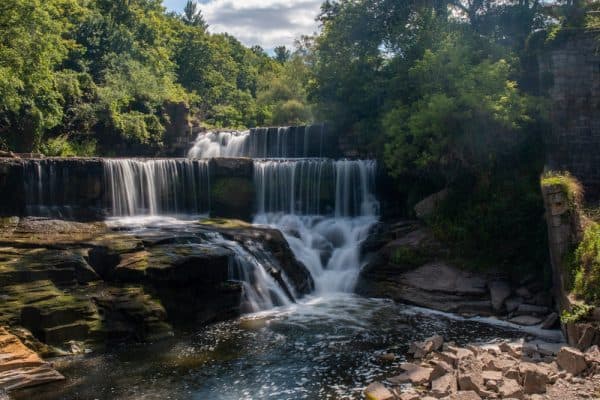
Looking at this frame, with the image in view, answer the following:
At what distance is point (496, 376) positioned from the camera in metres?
11.9

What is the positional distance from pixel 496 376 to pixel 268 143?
23.7 metres

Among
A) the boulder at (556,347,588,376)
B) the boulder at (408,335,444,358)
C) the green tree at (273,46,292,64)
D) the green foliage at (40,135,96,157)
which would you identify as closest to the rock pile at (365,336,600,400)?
the boulder at (556,347,588,376)

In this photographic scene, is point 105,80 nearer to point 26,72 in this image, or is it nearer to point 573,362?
point 26,72

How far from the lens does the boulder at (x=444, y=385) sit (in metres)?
11.6

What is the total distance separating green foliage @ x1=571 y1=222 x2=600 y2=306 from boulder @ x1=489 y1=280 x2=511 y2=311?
3395 millimetres

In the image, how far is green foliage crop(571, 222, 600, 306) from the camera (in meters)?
14.5

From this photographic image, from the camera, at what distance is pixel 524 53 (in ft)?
81.9

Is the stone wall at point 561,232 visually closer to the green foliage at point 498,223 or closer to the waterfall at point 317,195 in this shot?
the green foliage at point 498,223

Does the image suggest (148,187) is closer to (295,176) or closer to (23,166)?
(23,166)

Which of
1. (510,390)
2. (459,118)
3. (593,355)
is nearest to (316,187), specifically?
(459,118)

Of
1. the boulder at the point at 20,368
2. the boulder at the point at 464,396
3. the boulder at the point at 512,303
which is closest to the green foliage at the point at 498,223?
the boulder at the point at 512,303

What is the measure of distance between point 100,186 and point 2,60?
21.2ft

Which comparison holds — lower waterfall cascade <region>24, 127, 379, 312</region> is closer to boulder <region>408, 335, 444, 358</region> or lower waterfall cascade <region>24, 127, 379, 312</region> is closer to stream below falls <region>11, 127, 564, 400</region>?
stream below falls <region>11, 127, 564, 400</region>

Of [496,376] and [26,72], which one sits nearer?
[496,376]
